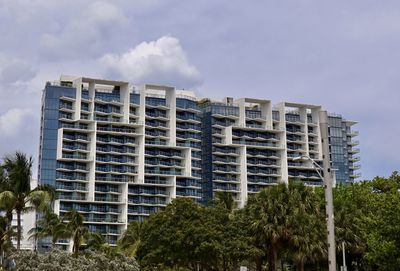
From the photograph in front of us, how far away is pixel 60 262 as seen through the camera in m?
34.8

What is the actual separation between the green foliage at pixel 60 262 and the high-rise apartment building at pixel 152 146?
90.8 metres

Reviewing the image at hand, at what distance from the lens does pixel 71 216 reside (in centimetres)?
6788

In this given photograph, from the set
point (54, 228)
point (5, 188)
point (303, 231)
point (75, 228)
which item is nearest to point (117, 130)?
point (75, 228)

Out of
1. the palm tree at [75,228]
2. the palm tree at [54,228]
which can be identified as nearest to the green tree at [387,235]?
the palm tree at [75,228]

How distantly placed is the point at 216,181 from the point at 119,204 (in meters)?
24.9

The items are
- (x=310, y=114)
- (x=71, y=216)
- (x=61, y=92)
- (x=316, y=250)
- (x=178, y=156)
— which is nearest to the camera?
(x=316, y=250)

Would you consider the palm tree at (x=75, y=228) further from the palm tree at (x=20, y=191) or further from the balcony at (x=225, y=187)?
the balcony at (x=225, y=187)

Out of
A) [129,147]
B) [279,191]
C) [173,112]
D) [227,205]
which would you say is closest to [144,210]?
[129,147]

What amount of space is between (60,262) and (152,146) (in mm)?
101686

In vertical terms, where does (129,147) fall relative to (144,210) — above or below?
above

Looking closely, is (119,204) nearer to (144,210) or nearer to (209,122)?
(144,210)

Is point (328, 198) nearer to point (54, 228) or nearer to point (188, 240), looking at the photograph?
point (188, 240)

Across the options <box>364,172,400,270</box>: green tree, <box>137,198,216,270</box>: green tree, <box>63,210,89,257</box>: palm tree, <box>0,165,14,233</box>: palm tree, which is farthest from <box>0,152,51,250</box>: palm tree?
<box>63,210,89,257</box>: palm tree

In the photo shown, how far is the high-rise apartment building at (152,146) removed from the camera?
128 meters
